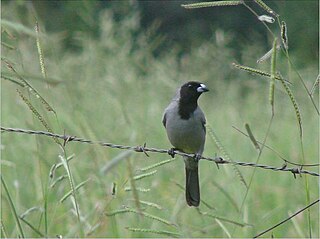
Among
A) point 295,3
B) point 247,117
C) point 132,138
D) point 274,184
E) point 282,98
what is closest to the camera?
point 132,138

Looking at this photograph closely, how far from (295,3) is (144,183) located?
17.7m

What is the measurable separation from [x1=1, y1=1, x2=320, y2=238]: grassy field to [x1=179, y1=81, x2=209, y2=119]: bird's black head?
401 mm

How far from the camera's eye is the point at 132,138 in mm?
5152

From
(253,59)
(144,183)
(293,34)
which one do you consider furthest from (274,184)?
(293,34)

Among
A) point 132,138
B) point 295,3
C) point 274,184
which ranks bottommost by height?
point 274,184

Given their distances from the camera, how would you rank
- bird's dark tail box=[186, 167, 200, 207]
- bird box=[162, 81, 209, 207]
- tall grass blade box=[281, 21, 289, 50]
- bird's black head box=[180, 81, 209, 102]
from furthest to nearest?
1. bird's black head box=[180, 81, 209, 102]
2. bird box=[162, 81, 209, 207]
3. bird's dark tail box=[186, 167, 200, 207]
4. tall grass blade box=[281, 21, 289, 50]

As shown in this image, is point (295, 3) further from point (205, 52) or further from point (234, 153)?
point (234, 153)

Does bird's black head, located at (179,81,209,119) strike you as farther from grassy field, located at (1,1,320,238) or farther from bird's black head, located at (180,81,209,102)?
grassy field, located at (1,1,320,238)

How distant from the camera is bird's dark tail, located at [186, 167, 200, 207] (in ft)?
15.3

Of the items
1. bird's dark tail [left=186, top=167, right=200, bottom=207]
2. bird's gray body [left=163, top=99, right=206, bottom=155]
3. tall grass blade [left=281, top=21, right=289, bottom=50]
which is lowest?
bird's dark tail [left=186, top=167, right=200, bottom=207]

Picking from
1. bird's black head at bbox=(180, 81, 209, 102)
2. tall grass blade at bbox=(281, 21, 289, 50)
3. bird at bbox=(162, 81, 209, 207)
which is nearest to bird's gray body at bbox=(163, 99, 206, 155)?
bird at bbox=(162, 81, 209, 207)

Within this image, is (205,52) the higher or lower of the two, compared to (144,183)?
higher

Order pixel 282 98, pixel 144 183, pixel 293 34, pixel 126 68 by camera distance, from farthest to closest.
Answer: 1. pixel 293 34
2. pixel 282 98
3. pixel 126 68
4. pixel 144 183

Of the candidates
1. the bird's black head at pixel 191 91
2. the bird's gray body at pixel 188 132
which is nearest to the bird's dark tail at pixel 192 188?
the bird's gray body at pixel 188 132
